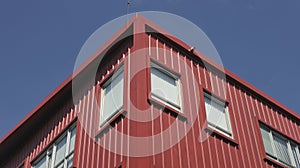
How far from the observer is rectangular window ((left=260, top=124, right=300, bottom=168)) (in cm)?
1409

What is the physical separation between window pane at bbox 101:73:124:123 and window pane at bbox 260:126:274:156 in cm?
486

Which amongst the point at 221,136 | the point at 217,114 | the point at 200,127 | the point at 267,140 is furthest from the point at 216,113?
the point at 267,140

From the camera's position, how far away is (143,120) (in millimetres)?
10695

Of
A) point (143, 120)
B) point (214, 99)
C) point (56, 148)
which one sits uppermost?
point (214, 99)

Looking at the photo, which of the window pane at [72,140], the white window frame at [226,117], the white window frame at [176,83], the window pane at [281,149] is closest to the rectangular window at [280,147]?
the window pane at [281,149]

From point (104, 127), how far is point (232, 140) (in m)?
3.57

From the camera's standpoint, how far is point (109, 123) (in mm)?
11500

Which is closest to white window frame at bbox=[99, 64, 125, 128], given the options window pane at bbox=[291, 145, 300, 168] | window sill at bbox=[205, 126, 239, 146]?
window sill at bbox=[205, 126, 239, 146]

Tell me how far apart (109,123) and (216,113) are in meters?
3.44

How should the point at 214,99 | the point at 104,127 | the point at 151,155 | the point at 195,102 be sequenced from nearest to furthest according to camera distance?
1. the point at 151,155
2. the point at 104,127
3. the point at 195,102
4. the point at 214,99

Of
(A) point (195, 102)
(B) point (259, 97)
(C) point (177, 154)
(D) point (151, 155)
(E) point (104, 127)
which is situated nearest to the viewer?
(D) point (151, 155)

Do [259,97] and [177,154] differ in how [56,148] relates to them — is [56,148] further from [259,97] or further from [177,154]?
[259,97]

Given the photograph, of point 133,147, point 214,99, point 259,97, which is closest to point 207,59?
point 214,99

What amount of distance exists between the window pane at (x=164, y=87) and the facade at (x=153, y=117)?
4 cm
